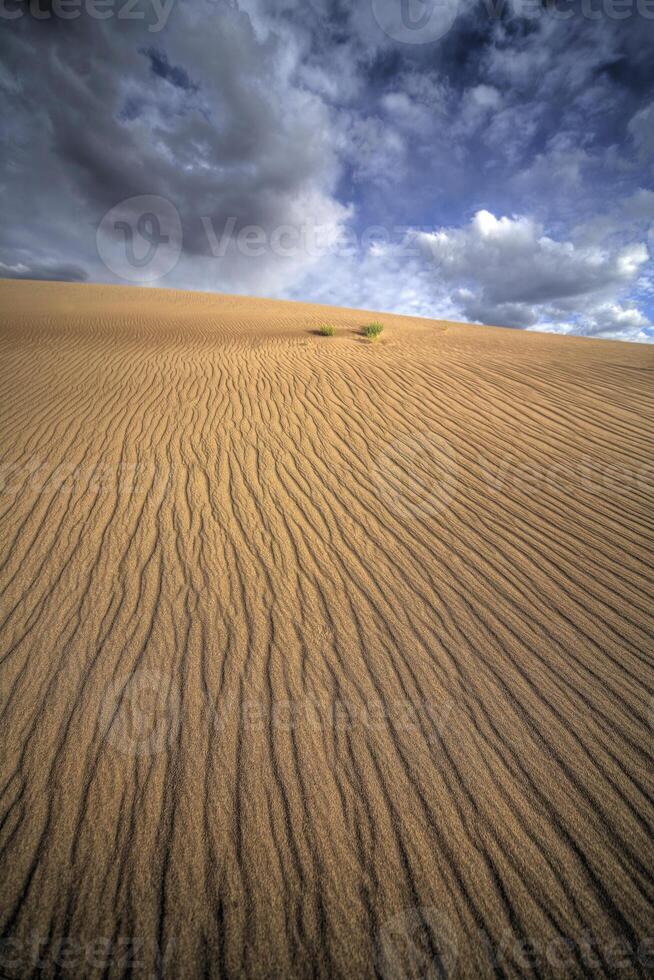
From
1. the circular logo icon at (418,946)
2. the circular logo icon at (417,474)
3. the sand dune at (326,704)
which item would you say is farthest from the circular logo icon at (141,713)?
the circular logo icon at (417,474)

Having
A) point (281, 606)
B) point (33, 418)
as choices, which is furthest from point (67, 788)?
point (33, 418)

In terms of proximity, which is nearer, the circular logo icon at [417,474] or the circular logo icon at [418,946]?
the circular logo icon at [418,946]

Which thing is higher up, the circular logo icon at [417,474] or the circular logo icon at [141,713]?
the circular logo icon at [417,474]

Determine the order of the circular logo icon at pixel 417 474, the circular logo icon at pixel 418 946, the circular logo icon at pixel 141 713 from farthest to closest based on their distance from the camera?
the circular logo icon at pixel 417 474
the circular logo icon at pixel 141 713
the circular logo icon at pixel 418 946

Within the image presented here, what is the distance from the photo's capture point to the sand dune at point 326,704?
1467 mm

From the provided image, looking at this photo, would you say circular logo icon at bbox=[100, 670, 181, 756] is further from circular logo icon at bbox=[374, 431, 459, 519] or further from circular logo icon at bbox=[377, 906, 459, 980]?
circular logo icon at bbox=[374, 431, 459, 519]

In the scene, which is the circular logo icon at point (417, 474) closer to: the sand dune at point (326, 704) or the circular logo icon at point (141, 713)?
the sand dune at point (326, 704)

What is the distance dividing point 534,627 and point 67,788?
2859mm

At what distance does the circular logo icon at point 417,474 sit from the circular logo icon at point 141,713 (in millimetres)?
2445

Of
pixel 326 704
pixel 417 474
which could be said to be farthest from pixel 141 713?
pixel 417 474

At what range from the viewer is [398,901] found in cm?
152

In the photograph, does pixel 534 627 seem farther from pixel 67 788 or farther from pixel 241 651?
pixel 67 788

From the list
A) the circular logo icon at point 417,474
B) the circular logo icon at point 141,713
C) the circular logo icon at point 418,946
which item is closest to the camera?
the circular logo icon at point 418,946

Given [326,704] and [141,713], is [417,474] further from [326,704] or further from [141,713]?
[141,713]
